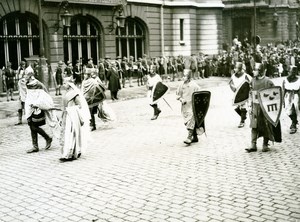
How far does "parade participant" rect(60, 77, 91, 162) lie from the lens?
31.0 feet

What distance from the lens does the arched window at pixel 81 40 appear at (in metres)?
27.5

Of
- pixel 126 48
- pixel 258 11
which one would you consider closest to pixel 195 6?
pixel 126 48

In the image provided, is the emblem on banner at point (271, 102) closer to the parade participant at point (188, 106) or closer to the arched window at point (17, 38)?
the parade participant at point (188, 106)

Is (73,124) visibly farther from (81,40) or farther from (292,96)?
(81,40)

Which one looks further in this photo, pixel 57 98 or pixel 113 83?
pixel 57 98

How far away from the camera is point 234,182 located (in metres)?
7.52

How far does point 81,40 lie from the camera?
28359mm

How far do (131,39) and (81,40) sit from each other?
4.98m

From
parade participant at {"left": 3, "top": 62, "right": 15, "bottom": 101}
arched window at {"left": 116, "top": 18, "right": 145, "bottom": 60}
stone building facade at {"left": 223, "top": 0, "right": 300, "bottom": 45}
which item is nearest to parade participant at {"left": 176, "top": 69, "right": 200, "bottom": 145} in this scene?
parade participant at {"left": 3, "top": 62, "right": 15, "bottom": 101}

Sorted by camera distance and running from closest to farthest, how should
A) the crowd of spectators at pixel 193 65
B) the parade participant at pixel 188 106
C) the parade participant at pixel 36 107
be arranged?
the parade participant at pixel 36 107
the parade participant at pixel 188 106
the crowd of spectators at pixel 193 65

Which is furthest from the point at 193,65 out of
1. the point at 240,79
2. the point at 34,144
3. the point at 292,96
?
the point at 34,144

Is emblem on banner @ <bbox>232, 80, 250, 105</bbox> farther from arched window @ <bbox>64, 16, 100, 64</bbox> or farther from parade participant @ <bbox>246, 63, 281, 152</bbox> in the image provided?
arched window @ <bbox>64, 16, 100, 64</bbox>

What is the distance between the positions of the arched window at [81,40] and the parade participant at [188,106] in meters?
17.3

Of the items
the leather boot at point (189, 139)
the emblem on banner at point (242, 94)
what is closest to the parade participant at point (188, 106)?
the leather boot at point (189, 139)
